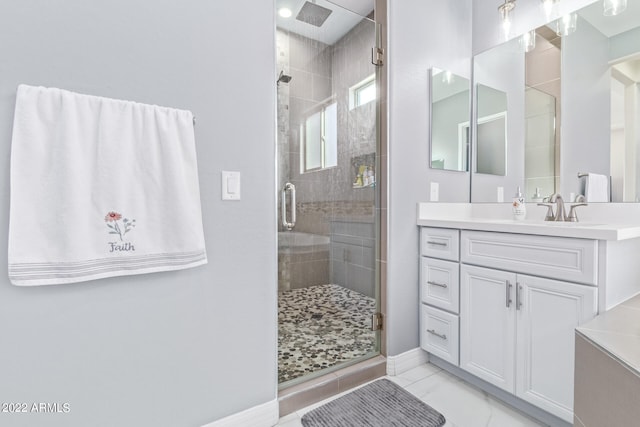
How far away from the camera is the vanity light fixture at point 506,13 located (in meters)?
1.88

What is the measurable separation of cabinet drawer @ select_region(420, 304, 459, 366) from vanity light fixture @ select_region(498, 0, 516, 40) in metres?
1.88

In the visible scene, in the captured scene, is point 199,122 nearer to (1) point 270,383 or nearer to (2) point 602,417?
(1) point 270,383

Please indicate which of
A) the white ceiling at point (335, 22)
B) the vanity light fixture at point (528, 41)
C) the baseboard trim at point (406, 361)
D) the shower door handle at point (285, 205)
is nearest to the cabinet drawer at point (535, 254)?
the baseboard trim at point (406, 361)

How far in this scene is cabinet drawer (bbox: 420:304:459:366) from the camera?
67.6 inches

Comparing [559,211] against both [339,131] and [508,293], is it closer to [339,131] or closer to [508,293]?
[508,293]

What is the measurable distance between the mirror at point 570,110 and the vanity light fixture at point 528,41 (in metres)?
0.03

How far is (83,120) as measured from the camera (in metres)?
1.00

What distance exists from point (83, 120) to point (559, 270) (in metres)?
1.90

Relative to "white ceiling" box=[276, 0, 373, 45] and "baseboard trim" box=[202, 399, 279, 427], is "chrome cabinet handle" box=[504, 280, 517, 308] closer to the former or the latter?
"baseboard trim" box=[202, 399, 279, 427]

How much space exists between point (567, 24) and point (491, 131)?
69cm

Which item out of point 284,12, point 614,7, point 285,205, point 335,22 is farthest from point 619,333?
point 335,22

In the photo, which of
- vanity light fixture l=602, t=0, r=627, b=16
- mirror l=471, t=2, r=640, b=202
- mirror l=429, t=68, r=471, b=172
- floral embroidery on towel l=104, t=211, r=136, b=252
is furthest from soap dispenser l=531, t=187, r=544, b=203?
floral embroidery on towel l=104, t=211, r=136, b=252

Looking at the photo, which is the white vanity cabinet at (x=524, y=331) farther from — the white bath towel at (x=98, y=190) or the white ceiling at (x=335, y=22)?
the white ceiling at (x=335, y=22)

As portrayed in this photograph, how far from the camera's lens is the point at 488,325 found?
5.07 ft
